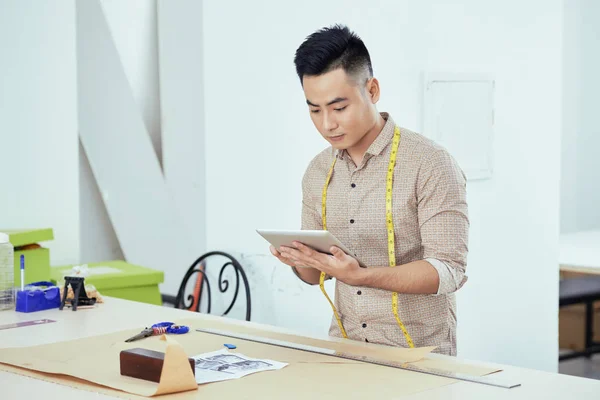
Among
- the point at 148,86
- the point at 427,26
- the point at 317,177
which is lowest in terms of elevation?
the point at 317,177

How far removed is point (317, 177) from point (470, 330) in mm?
2335

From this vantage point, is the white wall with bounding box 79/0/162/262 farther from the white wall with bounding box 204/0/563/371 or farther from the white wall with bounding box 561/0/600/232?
the white wall with bounding box 561/0/600/232

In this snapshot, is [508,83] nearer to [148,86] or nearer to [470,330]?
[470,330]

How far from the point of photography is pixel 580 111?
21.2 ft

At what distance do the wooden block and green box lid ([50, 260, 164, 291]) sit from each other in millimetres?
1252

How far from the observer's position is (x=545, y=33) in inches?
187

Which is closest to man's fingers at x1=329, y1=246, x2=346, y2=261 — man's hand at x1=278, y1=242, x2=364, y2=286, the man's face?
man's hand at x1=278, y1=242, x2=364, y2=286

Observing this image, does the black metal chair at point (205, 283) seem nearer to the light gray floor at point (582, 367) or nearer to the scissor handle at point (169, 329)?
the scissor handle at point (169, 329)

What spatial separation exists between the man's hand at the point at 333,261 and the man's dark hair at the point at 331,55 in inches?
18.8

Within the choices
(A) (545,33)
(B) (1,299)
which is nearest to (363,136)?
(B) (1,299)

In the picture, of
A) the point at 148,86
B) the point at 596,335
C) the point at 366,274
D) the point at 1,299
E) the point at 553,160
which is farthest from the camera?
the point at 596,335

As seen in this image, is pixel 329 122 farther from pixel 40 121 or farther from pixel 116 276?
pixel 40 121

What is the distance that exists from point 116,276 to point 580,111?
441cm

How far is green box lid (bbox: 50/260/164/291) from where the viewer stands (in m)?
3.12
